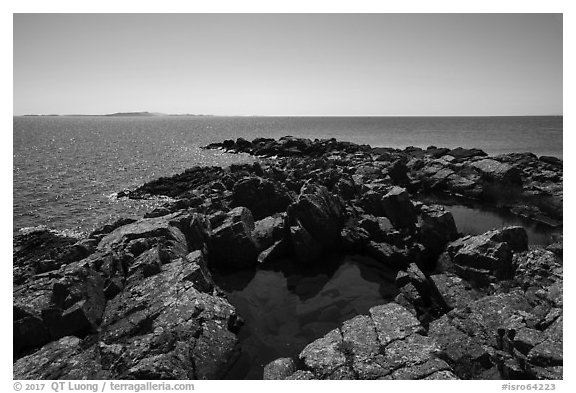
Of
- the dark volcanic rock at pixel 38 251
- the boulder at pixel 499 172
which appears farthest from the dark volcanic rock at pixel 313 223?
the boulder at pixel 499 172

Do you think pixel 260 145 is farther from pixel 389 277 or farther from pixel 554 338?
pixel 554 338

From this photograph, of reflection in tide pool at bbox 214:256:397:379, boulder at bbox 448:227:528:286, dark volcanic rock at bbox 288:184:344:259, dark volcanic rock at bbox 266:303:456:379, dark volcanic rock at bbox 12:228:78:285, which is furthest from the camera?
dark volcanic rock at bbox 288:184:344:259

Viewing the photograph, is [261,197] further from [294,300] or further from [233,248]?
[294,300]

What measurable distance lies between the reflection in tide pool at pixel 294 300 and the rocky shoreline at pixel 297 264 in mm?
710

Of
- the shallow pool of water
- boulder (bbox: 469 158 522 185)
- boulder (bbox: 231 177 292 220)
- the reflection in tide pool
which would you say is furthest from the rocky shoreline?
boulder (bbox: 469 158 522 185)

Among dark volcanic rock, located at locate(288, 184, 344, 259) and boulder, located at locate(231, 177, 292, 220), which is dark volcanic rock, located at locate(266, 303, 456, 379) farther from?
boulder, located at locate(231, 177, 292, 220)

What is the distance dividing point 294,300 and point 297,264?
141 inches

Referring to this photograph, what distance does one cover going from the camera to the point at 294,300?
16.4m

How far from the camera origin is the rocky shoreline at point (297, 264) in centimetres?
1027

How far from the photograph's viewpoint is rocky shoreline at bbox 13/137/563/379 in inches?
404

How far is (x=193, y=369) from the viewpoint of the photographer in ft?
34.9

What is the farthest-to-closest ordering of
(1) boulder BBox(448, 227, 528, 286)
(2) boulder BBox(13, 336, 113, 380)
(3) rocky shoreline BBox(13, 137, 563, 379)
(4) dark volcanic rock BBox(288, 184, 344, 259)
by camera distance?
(4) dark volcanic rock BBox(288, 184, 344, 259) → (1) boulder BBox(448, 227, 528, 286) → (3) rocky shoreline BBox(13, 137, 563, 379) → (2) boulder BBox(13, 336, 113, 380)

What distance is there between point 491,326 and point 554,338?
1.86 metres

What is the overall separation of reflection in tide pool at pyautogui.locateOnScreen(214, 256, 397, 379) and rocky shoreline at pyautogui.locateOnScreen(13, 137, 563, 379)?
710 mm
